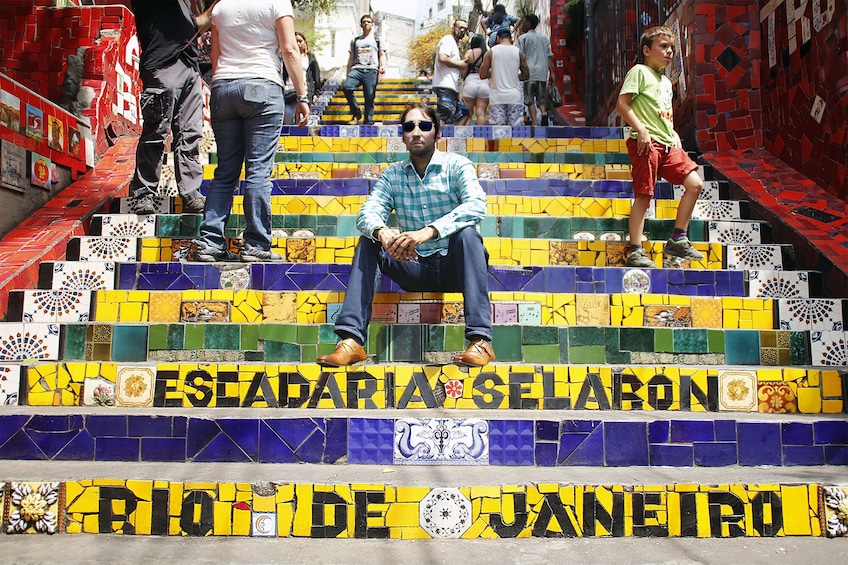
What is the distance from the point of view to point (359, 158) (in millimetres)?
6281

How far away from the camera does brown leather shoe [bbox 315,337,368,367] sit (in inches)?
122

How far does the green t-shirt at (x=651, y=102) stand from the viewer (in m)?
4.61

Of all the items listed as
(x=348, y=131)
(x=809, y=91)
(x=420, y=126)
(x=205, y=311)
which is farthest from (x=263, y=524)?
(x=348, y=131)

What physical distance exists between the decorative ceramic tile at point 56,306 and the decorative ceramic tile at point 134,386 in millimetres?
788

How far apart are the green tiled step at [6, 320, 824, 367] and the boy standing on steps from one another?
986mm

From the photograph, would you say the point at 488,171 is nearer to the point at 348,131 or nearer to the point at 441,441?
the point at 348,131

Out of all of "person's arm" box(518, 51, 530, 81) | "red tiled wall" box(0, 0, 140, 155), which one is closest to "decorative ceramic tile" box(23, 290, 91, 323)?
"red tiled wall" box(0, 0, 140, 155)

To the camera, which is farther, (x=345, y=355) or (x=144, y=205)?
(x=144, y=205)

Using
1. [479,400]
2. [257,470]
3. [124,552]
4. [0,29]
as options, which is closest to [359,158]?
[0,29]

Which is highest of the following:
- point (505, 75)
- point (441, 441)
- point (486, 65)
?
point (486, 65)

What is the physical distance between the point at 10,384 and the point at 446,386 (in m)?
1.85

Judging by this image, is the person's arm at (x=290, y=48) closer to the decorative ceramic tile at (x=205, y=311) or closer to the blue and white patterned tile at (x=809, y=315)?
the decorative ceramic tile at (x=205, y=311)

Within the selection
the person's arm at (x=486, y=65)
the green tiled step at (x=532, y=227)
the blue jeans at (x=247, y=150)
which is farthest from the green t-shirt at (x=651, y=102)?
the person's arm at (x=486, y=65)

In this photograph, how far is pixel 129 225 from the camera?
457 cm
